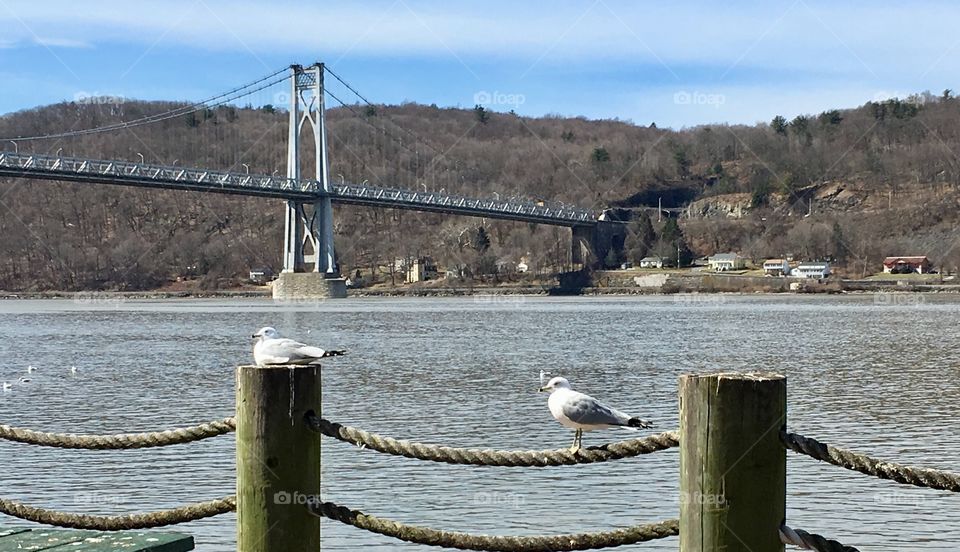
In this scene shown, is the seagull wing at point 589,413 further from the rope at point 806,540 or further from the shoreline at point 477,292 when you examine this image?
the shoreline at point 477,292

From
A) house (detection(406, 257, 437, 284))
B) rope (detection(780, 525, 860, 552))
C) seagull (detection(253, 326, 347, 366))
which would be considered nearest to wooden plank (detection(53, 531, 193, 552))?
rope (detection(780, 525, 860, 552))

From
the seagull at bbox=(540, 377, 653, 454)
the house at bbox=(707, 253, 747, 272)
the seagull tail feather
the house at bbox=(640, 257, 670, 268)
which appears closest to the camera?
the seagull tail feather

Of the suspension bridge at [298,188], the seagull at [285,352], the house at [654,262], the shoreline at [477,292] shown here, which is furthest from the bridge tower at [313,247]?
the seagull at [285,352]

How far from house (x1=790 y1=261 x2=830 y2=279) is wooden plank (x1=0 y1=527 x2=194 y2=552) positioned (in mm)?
111533

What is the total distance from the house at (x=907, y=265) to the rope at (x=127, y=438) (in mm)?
115080

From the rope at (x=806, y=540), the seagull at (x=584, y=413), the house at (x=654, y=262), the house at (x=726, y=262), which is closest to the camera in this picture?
the rope at (x=806, y=540)

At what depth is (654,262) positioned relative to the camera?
12612cm

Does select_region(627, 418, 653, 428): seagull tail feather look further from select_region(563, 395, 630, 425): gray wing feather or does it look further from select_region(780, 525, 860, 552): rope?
select_region(780, 525, 860, 552): rope

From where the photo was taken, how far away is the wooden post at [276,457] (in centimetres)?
403

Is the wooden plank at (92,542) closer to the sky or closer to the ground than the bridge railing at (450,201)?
closer to the ground

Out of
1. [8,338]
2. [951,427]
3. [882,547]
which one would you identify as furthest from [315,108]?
[882,547]

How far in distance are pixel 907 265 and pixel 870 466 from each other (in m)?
117

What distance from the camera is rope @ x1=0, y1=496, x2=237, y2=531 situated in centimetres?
445

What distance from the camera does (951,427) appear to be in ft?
56.5
